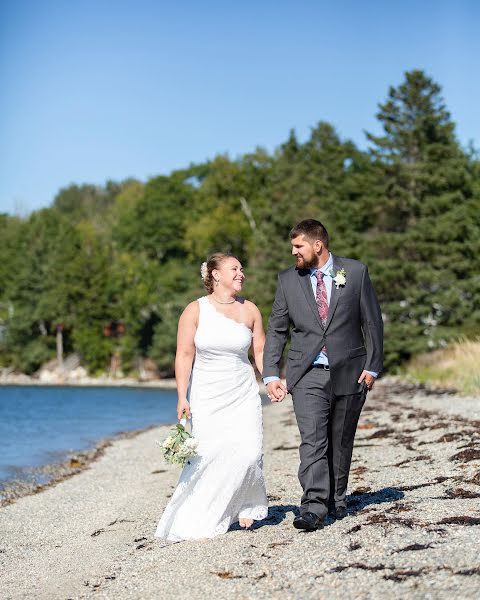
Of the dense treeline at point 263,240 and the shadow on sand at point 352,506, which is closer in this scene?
the shadow on sand at point 352,506

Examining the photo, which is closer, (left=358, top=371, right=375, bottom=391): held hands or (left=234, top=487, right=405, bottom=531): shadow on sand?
(left=358, top=371, right=375, bottom=391): held hands

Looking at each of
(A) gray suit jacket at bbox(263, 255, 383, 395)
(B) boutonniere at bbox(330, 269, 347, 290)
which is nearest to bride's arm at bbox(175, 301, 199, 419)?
(A) gray suit jacket at bbox(263, 255, 383, 395)

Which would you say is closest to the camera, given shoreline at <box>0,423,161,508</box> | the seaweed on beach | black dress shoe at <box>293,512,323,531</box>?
black dress shoe at <box>293,512,323,531</box>

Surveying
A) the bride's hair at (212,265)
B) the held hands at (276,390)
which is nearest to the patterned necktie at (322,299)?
the held hands at (276,390)

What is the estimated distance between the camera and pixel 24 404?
38531mm

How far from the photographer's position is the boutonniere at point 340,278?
22.6ft

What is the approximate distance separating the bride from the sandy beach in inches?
9.0

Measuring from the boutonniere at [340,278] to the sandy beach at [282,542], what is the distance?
194 centimetres

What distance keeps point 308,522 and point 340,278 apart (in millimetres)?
1973

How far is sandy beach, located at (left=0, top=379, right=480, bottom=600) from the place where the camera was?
5355 mm

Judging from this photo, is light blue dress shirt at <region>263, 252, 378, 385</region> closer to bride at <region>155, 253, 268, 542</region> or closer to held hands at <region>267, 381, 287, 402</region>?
held hands at <region>267, 381, 287, 402</region>

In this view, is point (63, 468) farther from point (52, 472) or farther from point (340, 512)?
point (340, 512)

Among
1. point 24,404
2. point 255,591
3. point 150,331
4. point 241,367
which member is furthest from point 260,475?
point 150,331

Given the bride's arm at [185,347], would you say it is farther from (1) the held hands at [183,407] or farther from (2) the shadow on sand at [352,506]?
(2) the shadow on sand at [352,506]
